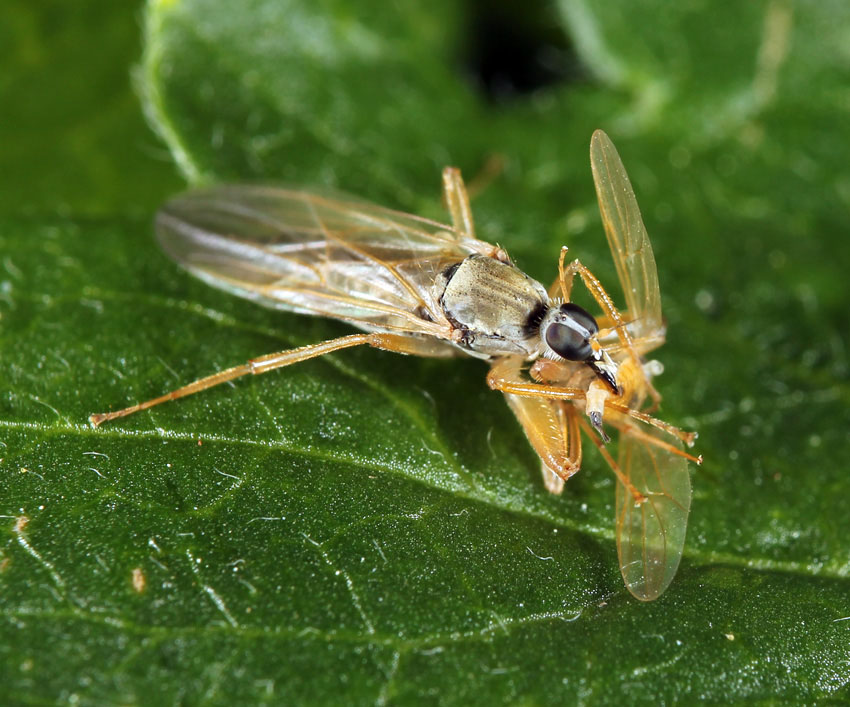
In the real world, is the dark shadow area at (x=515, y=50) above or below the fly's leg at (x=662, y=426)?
above

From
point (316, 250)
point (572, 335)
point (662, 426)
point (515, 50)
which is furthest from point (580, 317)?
point (515, 50)

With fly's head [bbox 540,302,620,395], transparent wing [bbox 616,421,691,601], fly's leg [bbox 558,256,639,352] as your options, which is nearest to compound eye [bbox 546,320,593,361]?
fly's head [bbox 540,302,620,395]

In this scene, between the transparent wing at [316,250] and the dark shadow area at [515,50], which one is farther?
the dark shadow area at [515,50]

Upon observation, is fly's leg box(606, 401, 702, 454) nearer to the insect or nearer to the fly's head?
the insect

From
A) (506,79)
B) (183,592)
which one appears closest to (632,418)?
(183,592)

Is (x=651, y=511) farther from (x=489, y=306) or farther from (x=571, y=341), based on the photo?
(x=489, y=306)

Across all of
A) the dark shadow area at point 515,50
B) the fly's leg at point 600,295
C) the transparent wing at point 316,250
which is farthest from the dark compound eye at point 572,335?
the dark shadow area at point 515,50

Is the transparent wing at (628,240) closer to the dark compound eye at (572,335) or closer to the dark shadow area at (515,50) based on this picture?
the dark compound eye at (572,335)
